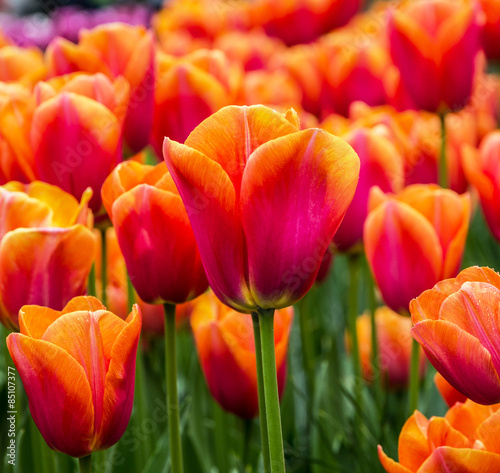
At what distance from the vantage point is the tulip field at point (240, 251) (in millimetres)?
584

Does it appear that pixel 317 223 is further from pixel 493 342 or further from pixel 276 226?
pixel 493 342

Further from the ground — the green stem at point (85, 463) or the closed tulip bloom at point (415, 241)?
the closed tulip bloom at point (415, 241)

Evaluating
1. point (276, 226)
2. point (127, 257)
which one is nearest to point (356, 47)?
point (127, 257)

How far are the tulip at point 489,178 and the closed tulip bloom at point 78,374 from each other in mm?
643

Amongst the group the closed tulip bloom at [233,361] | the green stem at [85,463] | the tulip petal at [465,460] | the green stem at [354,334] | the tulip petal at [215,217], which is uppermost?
the tulip petal at [215,217]

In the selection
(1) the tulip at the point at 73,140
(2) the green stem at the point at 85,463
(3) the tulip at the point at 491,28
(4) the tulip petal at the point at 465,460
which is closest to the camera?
(4) the tulip petal at the point at 465,460

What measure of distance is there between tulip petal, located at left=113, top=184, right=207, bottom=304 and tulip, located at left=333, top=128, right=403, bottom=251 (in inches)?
15.2

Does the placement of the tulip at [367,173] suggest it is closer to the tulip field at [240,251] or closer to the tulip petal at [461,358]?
the tulip field at [240,251]

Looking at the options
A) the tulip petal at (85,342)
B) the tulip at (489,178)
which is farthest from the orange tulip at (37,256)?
the tulip at (489,178)

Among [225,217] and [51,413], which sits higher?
[225,217]

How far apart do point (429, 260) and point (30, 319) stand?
0.45 meters

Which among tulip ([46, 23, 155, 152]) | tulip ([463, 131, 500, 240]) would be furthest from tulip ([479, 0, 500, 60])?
tulip ([46, 23, 155, 152])

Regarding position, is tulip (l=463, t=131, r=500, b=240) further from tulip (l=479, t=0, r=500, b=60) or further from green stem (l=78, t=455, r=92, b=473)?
green stem (l=78, t=455, r=92, b=473)

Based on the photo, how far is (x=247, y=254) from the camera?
607 mm
